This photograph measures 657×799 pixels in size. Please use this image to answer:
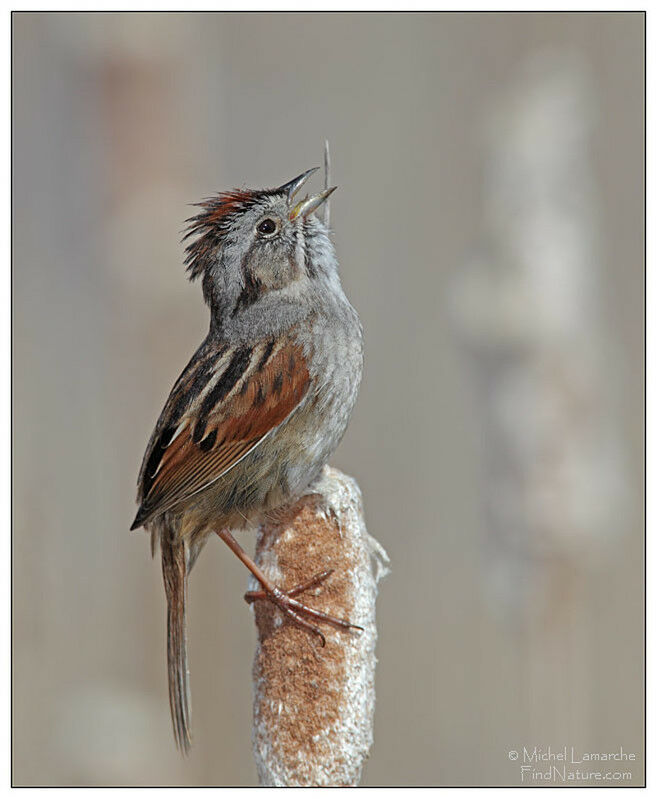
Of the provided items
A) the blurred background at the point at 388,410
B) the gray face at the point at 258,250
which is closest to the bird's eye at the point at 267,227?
the gray face at the point at 258,250

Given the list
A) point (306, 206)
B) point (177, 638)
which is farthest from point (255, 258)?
point (177, 638)

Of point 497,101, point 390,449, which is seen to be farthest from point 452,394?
point 497,101

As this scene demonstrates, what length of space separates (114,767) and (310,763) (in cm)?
104

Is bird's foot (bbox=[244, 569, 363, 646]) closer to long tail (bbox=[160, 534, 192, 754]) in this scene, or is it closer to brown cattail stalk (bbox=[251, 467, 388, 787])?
brown cattail stalk (bbox=[251, 467, 388, 787])

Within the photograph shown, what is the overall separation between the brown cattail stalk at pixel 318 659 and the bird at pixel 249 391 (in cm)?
7

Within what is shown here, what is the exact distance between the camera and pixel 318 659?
1827mm

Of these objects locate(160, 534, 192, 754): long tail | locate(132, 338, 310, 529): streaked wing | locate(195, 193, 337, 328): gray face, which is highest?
locate(195, 193, 337, 328): gray face

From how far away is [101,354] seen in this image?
2697mm

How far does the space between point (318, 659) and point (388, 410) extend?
6.09 feet

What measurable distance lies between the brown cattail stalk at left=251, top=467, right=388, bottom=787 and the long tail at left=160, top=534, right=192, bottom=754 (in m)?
0.21

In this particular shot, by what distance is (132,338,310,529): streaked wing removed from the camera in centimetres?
205

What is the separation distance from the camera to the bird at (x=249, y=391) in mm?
2066

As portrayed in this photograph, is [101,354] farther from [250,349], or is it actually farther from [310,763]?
[310,763]

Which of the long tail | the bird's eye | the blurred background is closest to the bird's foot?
the long tail
